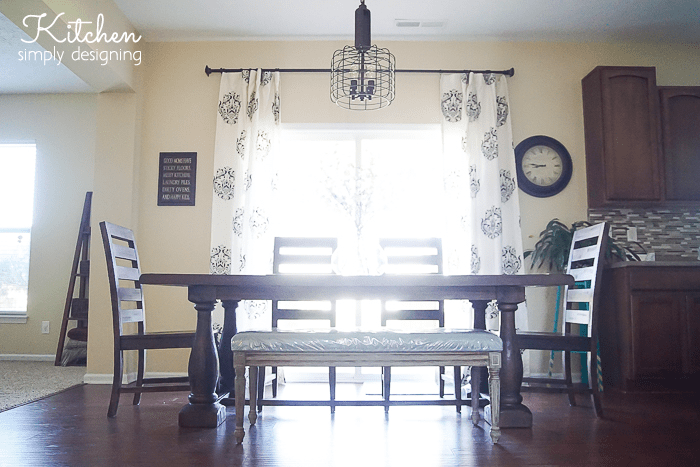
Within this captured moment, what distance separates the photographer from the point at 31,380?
426 cm

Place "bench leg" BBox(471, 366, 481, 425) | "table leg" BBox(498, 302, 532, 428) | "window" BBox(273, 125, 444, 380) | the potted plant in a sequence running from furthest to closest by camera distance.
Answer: "window" BBox(273, 125, 444, 380)
the potted plant
"bench leg" BBox(471, 366, 481, 425)
"table leg" BBox(498, 302, 532, 428)

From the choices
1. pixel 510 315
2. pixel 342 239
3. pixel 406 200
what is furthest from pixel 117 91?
pixel 510 315

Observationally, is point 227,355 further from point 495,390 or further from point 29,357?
point 29,357

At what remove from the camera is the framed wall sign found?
448cm

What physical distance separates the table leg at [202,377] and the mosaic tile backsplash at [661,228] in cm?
320

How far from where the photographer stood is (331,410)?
3.15m

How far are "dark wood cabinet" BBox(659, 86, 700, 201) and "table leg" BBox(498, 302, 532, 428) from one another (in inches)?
92.4

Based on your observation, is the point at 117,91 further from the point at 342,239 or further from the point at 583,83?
the point at 583,83

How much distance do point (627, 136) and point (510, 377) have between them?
249 centimetres

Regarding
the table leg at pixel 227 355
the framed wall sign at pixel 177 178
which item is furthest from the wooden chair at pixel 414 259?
the framed wall sign at pixel 177 178

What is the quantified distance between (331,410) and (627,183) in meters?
2.83

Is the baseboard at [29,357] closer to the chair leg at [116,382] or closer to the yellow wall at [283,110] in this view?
the yellow wall at [283,110]

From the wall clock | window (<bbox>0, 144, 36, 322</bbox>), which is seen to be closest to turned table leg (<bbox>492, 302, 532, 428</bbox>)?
the wall clock

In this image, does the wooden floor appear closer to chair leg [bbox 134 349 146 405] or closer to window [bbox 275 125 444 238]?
chair leg [bbox 134 349 146 405]
